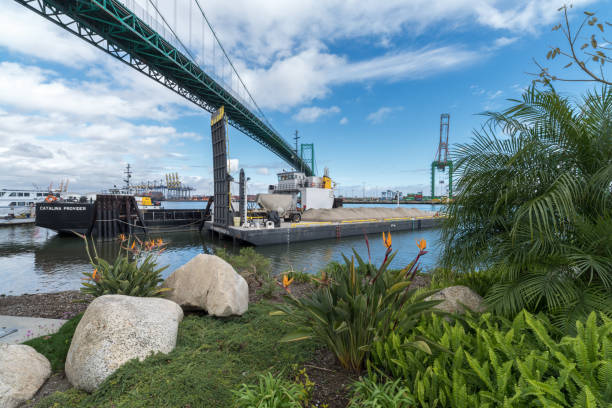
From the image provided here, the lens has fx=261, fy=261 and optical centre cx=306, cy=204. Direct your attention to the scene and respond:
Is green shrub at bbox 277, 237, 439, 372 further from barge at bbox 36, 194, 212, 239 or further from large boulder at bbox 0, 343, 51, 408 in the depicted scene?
barge at bbox 36, 194, 212, 239

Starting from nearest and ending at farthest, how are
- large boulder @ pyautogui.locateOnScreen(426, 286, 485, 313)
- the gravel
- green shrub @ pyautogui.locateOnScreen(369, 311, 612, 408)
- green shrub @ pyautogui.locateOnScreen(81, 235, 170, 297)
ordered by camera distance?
1. green shrub @ pyautogui.locateOnScreen(369, 311, 612, 408)
2. large boulder @ pyautogui.locateOnScreen(426, 286, 485, 313)
3. green shrub @ pyautogui.locateOnScreen(81, 235, 170, 297)
4. the gravel

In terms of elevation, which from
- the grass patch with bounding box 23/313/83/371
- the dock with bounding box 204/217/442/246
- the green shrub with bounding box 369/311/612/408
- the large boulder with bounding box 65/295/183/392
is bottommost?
the dock with bounding box 204/217/442/246

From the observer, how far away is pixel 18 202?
38.6 meters

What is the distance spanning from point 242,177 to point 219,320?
56.6 feet

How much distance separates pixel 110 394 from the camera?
2564 mm

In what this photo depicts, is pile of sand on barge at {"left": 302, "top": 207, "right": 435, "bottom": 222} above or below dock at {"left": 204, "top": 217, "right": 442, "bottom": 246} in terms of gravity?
above

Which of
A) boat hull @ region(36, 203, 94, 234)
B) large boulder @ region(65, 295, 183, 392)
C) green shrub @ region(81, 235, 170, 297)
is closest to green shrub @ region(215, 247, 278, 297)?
green shrub @ region(81, 235, 170, 297)

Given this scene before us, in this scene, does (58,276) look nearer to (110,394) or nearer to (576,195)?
(110,394)

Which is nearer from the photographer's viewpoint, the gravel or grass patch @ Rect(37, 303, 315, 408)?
grass patch @ Rect(37, 303, 315, 408)

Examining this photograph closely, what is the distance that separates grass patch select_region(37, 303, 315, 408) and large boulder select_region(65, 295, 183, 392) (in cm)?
13

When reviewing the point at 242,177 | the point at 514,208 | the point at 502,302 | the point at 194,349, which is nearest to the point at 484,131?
the point at 514,208

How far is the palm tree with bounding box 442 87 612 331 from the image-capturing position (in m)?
2.66

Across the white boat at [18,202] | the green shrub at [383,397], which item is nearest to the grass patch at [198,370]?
the green shrub at [383,397]

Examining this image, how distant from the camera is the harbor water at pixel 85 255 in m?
11.3
